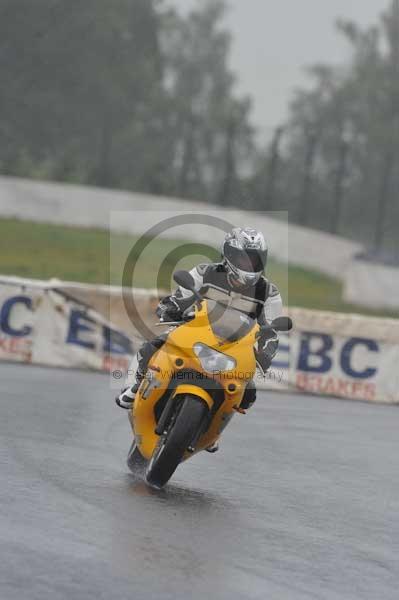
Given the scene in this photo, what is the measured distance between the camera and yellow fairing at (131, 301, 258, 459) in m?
8.34

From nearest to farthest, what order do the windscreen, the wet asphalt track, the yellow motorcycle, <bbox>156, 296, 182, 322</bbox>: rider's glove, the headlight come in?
the wet asphalt track < the yellow motorcycle < the headlight < the windscreen < <bbox>156, 296, 182, 322</bbox>: rider's glove

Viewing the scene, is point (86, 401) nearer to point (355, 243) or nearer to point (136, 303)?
point (136, 303)

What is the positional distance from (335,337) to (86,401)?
15.3 ft

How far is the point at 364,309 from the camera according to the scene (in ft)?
99.2

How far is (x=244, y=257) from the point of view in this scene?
8.68 meters

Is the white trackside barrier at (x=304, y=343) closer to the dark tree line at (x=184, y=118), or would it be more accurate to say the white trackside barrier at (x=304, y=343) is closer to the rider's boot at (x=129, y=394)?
the rider's boot at (x=129, y=394)

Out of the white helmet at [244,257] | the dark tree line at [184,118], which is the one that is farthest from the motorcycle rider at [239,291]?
the dark tree line at [184,118]

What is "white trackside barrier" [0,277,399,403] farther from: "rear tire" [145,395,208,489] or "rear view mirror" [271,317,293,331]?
"rear tire" [145,395,208,489]

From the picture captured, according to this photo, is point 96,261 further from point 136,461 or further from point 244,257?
point 244,257

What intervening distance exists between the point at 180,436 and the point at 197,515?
20.1 inches

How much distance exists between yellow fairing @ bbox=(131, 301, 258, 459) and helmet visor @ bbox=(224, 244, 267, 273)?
359mm

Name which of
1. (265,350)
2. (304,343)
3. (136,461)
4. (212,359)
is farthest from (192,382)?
(304,343)

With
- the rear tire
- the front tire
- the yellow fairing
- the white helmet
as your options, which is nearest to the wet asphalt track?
the front tire

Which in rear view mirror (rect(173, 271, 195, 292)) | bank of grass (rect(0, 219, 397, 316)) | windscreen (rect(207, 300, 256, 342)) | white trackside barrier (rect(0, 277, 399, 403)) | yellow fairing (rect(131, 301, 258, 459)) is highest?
rear view mirror (rect(173, 271, 195, 292))
